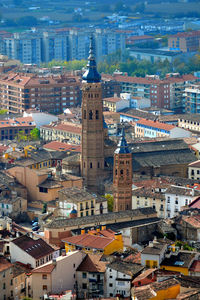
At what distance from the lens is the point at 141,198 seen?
122500 mm

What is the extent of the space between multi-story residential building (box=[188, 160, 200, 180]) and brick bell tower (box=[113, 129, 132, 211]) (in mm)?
17898

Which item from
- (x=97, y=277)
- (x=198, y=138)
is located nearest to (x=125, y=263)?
(x=97, y=277)

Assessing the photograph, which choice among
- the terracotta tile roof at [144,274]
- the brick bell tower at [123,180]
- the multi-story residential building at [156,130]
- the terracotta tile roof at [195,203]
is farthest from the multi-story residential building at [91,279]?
the multi-story residential building at [156,130]

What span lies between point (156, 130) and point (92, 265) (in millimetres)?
75559

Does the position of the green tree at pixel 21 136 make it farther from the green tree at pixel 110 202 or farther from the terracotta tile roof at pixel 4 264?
the terracotta tile roof at pixel 4 264

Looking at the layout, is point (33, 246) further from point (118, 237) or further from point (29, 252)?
point (118, 237)

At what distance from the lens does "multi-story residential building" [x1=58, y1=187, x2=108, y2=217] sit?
118 metres

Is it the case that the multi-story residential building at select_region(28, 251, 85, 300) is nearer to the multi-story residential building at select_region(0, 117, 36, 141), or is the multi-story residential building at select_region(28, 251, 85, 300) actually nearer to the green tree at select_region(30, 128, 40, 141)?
the green tree at select_region(30, 128, 40, 141)

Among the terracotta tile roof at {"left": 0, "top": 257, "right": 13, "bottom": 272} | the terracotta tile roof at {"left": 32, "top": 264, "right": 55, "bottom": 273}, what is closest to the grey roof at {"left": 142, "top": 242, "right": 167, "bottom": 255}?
the terracotta tile roof at {"left": 32, "top": 264, "right": 55, "bottom": 273}

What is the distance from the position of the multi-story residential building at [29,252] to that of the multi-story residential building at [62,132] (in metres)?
62.6

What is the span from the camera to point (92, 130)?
137m

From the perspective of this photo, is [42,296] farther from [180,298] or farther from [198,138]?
[198,138]

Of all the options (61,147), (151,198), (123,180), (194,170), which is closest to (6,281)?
(123,180)

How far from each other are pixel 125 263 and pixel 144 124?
78.5 metres
